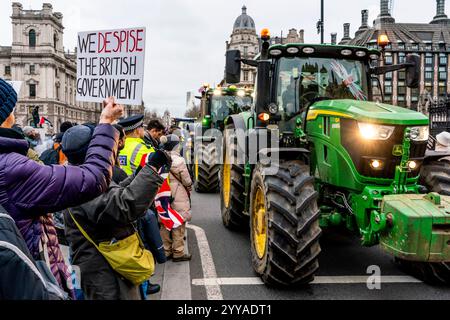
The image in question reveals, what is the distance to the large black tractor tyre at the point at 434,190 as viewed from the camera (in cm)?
454

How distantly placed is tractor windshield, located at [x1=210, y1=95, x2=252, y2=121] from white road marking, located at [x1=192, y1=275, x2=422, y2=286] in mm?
8083

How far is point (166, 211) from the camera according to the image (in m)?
5.73

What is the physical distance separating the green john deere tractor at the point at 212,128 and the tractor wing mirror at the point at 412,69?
19.2ft

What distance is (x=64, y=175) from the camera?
1819 millimetres

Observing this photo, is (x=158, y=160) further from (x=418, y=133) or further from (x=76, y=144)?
(x=418, y=133)

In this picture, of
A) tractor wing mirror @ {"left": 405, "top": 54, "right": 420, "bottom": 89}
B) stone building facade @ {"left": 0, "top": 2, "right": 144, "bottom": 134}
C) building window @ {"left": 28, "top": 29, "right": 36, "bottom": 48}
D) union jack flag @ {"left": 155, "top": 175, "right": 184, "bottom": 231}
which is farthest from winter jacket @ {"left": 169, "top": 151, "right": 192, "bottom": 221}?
building window @ {"left": 28, "top": 29, "right": 36, "bottom": 48}

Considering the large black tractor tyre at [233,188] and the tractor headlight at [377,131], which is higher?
the tractor headlight at [377,131]

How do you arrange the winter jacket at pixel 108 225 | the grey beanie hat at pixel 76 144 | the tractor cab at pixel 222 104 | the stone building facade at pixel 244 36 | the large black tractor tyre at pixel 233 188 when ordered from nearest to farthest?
the winter jacket at pixel 108 225
the grey beanie hat at pixel 76 144
the large black tractor tyre at pixel 233 188
the tractor cab at pixel 222 104
the stone building facade at pixel 244 36

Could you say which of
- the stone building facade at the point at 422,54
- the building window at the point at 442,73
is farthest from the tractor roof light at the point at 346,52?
the building window at the point at 442,73

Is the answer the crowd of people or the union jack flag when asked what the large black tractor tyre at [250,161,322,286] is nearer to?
the crowd of people

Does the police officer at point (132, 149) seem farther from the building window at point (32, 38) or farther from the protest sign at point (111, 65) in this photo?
the building window at point (32, 38)

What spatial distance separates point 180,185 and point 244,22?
112 meters

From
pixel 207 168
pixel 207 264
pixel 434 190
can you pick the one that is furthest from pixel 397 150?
pixel 207 168
